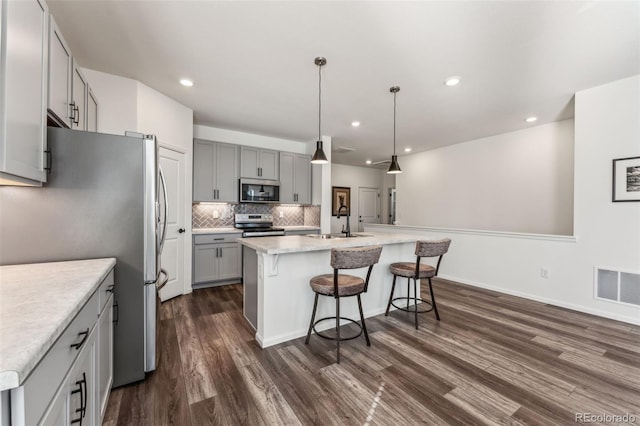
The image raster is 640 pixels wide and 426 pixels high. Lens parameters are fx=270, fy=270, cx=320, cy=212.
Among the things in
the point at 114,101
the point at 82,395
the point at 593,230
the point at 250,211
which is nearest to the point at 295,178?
the point at 250,211

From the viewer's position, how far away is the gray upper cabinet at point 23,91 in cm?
116

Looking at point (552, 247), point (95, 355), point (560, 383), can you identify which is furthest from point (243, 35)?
point (552, 247)

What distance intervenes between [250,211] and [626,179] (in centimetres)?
530

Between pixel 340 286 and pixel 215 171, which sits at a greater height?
pixel 215 171

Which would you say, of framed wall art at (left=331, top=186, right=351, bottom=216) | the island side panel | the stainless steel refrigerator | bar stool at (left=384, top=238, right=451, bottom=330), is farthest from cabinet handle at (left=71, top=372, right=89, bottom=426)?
framed wall art at (left=331, top=186, right=351, bottom=216)

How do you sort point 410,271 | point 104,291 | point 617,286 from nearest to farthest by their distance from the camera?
point 104,291, point 410,271, point 617,286

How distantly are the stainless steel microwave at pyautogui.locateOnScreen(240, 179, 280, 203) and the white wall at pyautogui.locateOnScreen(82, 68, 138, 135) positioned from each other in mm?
1989

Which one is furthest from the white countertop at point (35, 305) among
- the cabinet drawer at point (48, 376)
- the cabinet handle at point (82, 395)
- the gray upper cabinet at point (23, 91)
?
the gray upper cabinet at point (23, 91)

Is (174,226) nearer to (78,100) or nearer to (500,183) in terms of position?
(78,100)

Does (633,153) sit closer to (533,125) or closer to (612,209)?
(612,209)

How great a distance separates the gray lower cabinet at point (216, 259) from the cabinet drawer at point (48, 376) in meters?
3.14

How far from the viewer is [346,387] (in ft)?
6.42

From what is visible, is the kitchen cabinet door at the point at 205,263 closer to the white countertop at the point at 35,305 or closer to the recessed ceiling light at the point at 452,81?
the white countertop at the point at 35,305

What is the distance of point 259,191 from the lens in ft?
16.6
